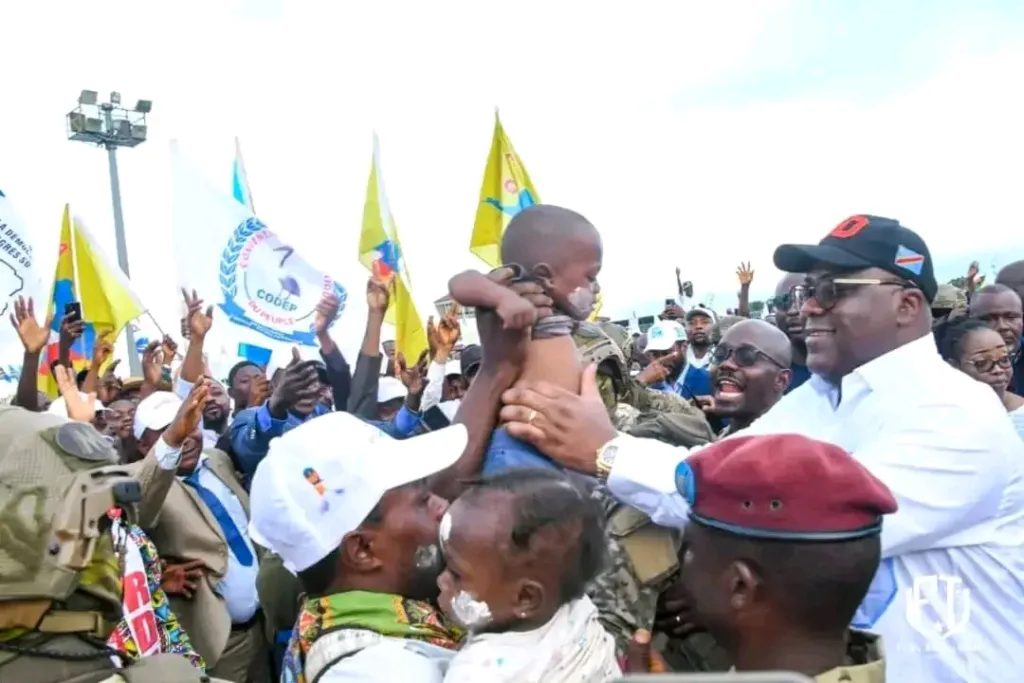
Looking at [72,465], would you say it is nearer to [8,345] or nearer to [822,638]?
[822,638]

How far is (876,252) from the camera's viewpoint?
2365 mm

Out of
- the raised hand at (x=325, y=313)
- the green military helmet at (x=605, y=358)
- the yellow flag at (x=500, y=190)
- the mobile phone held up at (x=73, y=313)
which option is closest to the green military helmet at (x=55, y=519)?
the green military helmet at (x=605, y=358)

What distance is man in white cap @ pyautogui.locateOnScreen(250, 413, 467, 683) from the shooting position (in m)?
1.81

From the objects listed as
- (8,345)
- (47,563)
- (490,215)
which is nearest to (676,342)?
(490,215)

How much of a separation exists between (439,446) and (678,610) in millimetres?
659

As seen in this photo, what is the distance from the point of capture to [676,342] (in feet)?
24.4

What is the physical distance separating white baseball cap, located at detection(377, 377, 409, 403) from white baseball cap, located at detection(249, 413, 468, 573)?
4.47 meters

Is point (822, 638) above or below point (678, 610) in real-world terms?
above

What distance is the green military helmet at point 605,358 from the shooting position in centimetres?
265

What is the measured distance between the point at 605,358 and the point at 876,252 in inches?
32.4

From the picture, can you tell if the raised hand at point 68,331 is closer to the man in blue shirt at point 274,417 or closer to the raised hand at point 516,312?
the man in blue shirt at point 274,417

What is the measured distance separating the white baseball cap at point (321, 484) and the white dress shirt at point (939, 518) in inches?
20.8

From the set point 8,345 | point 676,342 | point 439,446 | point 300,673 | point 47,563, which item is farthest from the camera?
point 676,342

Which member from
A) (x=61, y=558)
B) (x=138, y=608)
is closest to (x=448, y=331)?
(x=138, y=608)
